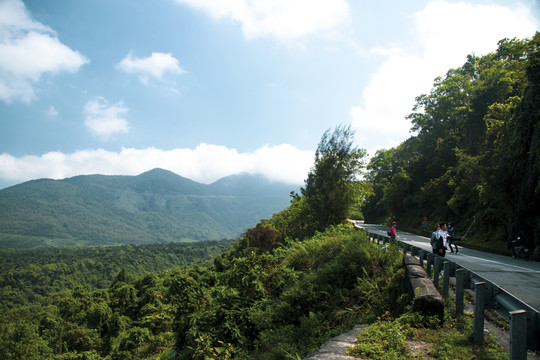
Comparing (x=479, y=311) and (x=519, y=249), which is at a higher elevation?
(x=479, y=311)

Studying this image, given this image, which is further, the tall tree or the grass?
the tall tree

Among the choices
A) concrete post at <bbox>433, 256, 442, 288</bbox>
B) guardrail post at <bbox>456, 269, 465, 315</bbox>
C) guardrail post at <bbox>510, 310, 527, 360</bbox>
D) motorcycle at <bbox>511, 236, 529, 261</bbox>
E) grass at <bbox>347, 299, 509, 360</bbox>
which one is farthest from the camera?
motorcycle at <bbox>511, 236, 529, 261</bbox>

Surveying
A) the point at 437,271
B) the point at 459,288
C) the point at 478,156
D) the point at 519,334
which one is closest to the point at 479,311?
the point at 459,288

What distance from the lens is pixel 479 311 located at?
Answer: 14.8ft

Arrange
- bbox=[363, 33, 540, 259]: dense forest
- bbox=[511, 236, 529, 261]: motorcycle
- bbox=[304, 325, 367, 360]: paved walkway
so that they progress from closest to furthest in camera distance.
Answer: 1. bbox=[304, 325, 367, 360]: paved walkway
2. bbox=[511, 236, 529, 261]: motorcycle
3. bbox=[363, 33, 540, 259]: dense forest

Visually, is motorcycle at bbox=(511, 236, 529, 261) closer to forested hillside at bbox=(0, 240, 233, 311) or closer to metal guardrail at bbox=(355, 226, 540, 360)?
metal guardrail at bbox=(355, 226, 540, 360)

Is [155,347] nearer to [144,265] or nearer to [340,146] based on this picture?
[340,146]

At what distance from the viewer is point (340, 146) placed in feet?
82.3

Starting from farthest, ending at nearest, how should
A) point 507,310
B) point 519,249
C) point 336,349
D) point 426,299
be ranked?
point 519,249 → point 426,299 → point 336,349 → point 507,310

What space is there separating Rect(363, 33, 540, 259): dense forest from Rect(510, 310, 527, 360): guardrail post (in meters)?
15.7

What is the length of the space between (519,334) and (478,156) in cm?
3024

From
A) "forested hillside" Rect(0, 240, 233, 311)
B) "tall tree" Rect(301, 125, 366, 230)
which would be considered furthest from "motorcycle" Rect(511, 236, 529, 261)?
"forested hillside" Rect(0, 240, 233, 311)

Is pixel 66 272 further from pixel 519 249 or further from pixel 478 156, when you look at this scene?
pixel 519 249

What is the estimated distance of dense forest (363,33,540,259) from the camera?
18.1m
